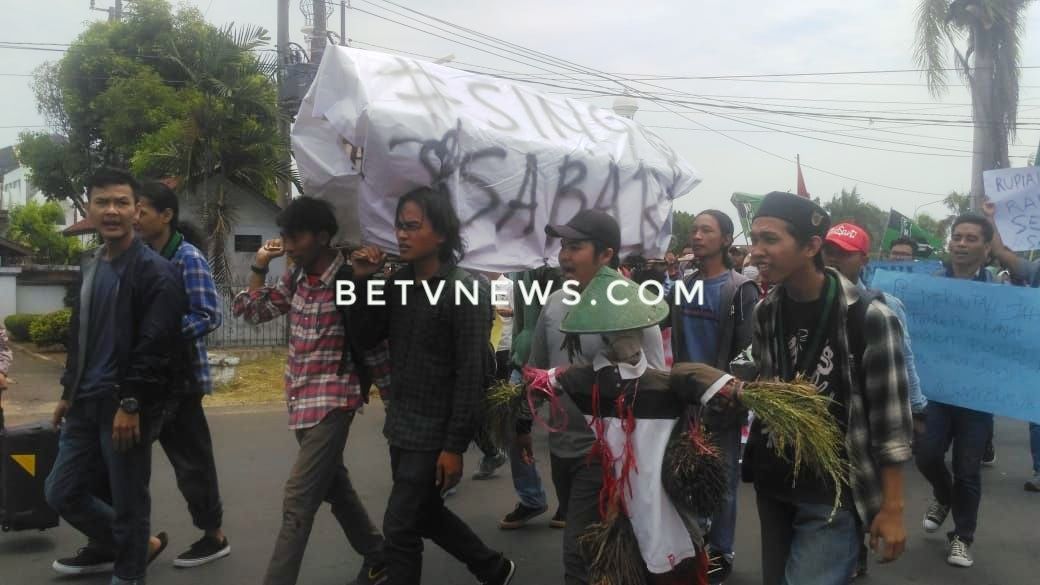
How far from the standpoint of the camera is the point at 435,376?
11.0 ft

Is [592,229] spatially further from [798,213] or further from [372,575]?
[372,575]

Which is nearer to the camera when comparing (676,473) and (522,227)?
(676,473)

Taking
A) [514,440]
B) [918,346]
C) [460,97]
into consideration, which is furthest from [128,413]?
[918,346]

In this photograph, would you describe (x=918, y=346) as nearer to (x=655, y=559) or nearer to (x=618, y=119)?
(x=618, y=119)

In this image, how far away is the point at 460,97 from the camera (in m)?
3.49

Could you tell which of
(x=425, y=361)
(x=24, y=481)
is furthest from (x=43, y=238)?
(x=425, y=361)

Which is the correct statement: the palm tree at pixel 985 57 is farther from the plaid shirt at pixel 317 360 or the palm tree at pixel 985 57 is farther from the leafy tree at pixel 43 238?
the leafy tree at pixel 43 238

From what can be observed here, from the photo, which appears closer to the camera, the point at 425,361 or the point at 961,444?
the point at 425,361

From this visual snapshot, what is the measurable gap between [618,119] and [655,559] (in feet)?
7.36

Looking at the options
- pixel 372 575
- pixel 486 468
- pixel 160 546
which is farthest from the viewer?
pixel 486 468

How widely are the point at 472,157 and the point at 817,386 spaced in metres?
1.54

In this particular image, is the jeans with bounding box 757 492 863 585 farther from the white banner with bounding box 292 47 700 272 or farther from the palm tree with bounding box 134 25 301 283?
the palm tree with bounding box 134 25 301 283

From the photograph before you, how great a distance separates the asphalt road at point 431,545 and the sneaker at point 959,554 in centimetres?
5

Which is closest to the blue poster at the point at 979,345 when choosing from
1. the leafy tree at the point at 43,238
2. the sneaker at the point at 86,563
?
the sneaker at the point at 86,563
